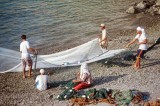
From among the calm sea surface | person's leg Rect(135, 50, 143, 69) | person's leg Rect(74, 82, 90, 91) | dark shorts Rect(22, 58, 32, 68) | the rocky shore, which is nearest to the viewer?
the rocky shore

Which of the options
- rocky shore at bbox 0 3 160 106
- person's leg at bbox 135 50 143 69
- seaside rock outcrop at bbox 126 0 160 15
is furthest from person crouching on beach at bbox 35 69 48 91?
seaside rock outcrop at bbox 126 0 160 15

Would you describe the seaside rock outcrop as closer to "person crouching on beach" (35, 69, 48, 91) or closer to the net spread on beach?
the net spread on beach

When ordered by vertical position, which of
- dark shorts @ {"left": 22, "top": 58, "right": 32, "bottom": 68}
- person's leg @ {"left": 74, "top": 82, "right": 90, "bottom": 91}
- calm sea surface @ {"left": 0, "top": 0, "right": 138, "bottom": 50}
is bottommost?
person's leg @ {"left": 74, "top": 82, "right": 90, "bottom": 91}

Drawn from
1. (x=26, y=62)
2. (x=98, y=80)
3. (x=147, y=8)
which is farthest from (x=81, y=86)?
(x=147, y=8)

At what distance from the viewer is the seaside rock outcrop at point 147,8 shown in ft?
95.1

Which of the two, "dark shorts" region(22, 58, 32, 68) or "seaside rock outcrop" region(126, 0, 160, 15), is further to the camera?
"seaside rock outcrop" region(126, 0, 160, 15)

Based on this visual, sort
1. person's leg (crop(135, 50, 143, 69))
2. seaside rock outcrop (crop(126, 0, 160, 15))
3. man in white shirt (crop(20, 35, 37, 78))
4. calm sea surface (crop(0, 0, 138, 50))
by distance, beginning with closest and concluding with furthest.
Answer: man in white shirt (crop(20, 35, 37, 78))
person's leg (crop(135, 50, 143, 69))
calm sea surface (crop(0, 0, 138, 50))
seaside rock outcrop (crop(126, 0, 160, 15))

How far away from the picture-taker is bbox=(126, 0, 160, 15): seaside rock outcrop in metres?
29.0

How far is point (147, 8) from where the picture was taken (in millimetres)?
30297

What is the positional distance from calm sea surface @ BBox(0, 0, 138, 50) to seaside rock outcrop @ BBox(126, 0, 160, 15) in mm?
905

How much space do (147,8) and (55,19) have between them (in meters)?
9.13

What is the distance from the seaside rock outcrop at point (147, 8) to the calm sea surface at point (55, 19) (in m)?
0.90

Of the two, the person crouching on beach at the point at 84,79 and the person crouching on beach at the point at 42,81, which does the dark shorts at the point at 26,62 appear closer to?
the person crouching on beach at the point at 42,81

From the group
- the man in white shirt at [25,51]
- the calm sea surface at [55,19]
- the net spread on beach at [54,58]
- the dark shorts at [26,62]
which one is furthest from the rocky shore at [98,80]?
the calm sea surface at [55,19]
